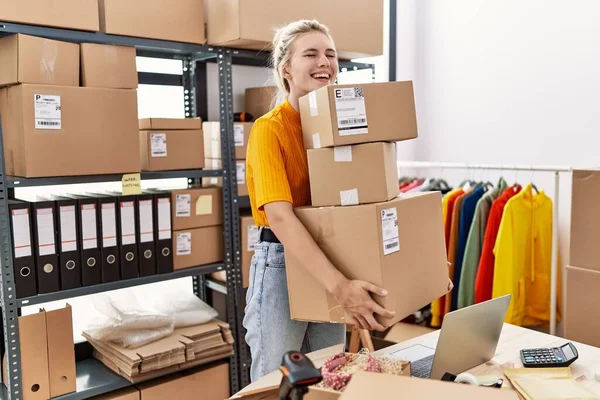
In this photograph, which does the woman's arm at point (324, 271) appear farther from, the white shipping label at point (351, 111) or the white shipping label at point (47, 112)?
the white shipping label at point (47, 112)

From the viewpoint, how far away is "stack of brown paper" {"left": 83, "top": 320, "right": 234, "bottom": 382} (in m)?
2.28

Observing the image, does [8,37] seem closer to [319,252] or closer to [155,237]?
A: [155,237]

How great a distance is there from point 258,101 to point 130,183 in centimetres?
89

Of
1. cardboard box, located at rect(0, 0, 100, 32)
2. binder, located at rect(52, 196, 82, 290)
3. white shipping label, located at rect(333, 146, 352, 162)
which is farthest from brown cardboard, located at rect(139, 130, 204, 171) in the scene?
white shipping label, located at rect(333, 146, 352, 162)

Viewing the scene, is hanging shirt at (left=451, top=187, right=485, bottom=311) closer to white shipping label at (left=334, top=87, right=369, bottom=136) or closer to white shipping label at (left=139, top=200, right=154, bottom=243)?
white shipping label at (left=139, top=200, right=154, bottom=243)

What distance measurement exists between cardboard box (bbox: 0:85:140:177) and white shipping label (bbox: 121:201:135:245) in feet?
0.54

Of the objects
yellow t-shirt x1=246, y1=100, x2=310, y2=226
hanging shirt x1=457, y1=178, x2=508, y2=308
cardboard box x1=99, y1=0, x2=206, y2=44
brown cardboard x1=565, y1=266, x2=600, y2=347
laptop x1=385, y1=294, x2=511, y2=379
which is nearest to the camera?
laptop x1=385, y1=294, x2=511, y2=379

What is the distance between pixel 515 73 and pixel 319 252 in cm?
225

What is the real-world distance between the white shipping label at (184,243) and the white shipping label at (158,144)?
0.36 metres

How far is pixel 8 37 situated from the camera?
6.72 feet

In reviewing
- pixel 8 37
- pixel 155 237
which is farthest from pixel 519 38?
pixel 8 37

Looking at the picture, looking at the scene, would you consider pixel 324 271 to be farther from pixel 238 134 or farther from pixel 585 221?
Answer: pixel 238 134

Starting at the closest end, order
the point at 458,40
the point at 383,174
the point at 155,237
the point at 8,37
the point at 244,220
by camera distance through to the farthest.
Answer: the point at 383,174 → the point at 8,37 → the point at 155,237 → the point at 244,220 → the point at 458,40

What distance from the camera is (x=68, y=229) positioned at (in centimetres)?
218
